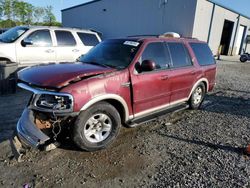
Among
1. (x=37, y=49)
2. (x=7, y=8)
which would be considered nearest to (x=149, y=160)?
(x=37, y=49)

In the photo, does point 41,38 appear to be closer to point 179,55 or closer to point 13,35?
point 13,35

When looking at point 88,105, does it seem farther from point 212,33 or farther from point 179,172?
point 212,33

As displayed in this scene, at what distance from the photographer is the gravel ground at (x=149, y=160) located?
3094 millimetres

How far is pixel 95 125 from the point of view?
12.3 ft

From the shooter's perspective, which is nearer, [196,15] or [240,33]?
[196,15]

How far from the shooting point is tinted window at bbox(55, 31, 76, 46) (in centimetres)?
810

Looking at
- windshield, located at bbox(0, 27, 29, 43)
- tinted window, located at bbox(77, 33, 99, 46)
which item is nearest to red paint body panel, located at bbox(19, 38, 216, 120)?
windshield, located at bbox(0, 27, 29, 43)

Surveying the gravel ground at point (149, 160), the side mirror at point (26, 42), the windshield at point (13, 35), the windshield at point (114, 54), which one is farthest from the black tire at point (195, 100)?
the windshield at point (13, 35)

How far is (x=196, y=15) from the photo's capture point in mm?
18406

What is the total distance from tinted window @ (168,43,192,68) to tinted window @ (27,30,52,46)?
4.72 metres

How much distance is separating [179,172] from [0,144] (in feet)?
9.83

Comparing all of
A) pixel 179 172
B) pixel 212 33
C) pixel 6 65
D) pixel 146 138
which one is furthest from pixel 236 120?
pixel 212 33

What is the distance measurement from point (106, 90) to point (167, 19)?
18.1 m

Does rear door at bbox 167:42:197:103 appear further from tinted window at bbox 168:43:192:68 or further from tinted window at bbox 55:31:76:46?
tinted window at bbox 55:31:76:46
